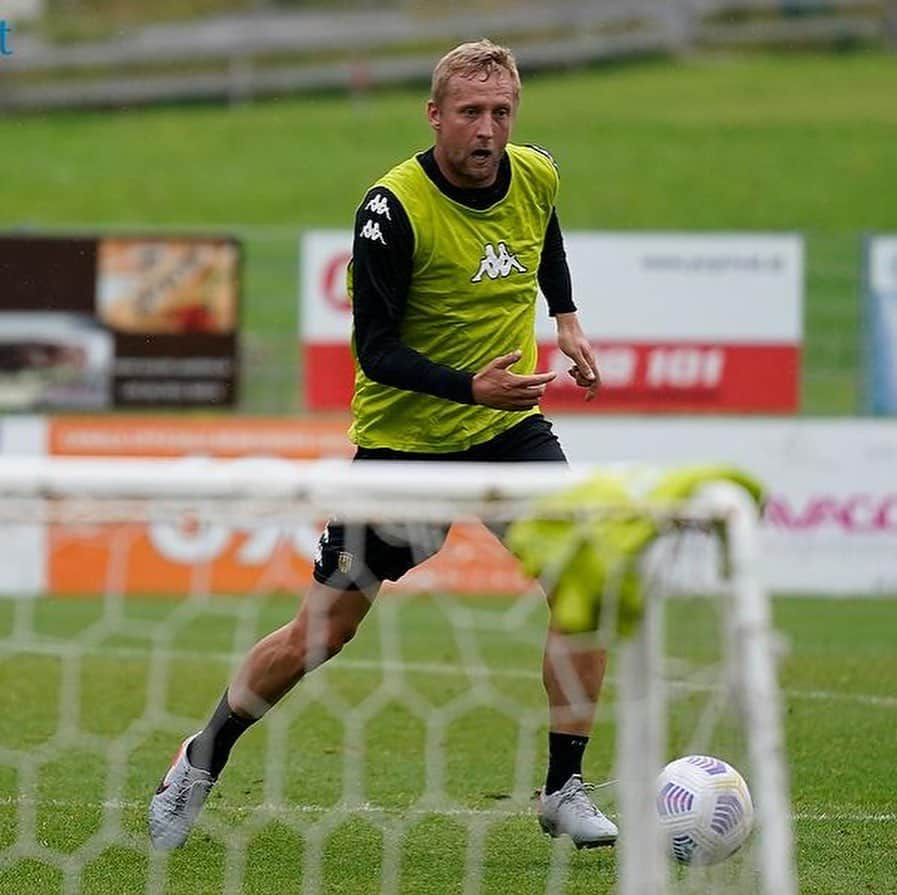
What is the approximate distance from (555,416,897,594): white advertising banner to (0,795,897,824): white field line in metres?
7.43

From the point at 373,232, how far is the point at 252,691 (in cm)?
128

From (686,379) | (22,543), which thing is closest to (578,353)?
(22,543)

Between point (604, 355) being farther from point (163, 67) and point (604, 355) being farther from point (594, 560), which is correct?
point (163, 67)

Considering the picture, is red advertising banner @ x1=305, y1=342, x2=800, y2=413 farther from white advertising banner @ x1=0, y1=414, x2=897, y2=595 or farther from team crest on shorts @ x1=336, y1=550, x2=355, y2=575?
team crest on shorts @ x1=336, y1=550, x2=355, y2=575

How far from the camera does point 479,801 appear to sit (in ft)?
21.8

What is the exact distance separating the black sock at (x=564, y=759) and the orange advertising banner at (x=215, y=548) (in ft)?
25.3

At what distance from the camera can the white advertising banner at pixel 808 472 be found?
13891 mm

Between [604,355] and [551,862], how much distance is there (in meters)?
8.78

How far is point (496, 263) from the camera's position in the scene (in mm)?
6133

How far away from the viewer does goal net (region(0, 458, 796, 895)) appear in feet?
12.7

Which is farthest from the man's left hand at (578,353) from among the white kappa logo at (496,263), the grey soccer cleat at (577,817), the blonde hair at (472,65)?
the grey soccer cleat at (577,817)

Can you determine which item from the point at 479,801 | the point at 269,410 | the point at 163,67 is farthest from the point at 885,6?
the point at 479,801

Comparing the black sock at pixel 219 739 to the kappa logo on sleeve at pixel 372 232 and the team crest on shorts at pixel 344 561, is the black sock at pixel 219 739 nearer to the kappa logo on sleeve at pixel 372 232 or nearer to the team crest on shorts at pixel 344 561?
the team crest on shorts at pixel 344 561

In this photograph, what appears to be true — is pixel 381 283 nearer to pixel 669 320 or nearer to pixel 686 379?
pixel 669 320
